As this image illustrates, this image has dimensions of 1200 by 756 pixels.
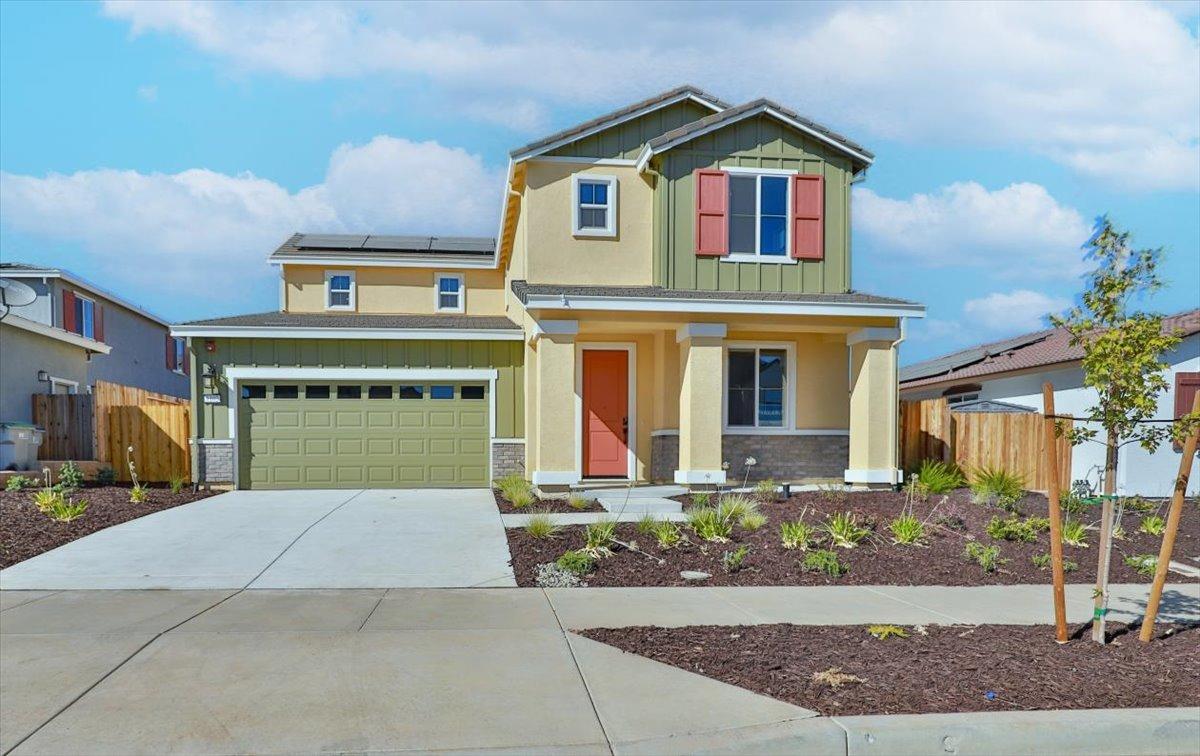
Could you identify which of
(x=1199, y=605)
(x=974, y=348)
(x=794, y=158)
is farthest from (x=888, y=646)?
(x=974, y=348)

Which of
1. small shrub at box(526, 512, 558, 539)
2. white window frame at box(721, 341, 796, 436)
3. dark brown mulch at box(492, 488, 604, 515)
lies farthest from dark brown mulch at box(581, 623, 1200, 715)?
A: white window frame at box(721, 341, 796, 436)

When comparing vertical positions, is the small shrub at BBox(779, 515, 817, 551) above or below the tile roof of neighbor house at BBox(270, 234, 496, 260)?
below

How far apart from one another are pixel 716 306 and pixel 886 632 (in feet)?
27.8

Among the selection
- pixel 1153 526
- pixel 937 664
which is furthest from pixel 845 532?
pixel 1153 526

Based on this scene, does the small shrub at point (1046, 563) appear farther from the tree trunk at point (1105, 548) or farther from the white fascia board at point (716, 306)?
the white fascia board at point (716, 306)

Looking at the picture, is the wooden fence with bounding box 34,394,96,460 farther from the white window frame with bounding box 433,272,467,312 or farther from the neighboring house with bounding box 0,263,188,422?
the white window frame with bounding box 433,272,467,312

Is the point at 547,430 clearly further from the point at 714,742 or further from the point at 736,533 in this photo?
the point at 714,742

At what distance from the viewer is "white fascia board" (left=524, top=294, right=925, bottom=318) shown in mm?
14219

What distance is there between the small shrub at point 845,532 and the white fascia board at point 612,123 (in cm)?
847

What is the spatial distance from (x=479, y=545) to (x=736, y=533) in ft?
10.6

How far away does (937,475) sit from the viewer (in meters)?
15.4

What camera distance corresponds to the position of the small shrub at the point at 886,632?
265 inches

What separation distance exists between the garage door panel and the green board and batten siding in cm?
43

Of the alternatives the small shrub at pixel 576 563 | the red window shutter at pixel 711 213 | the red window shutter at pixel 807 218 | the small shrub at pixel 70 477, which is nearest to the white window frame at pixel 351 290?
the small shrub at pixel 70 477
